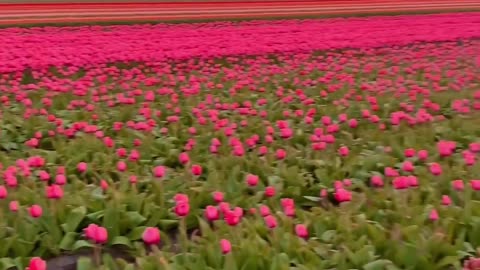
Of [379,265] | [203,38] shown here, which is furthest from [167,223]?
[203,38]

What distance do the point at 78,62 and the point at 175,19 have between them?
28.6ft

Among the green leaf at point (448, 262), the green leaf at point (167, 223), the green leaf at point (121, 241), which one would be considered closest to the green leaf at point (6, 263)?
the green leaf at point (121, 241)

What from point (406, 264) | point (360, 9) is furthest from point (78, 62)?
point (360, 9)

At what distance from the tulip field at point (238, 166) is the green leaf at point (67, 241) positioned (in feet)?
0.04

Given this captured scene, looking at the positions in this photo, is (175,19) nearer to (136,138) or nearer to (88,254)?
(136,138)

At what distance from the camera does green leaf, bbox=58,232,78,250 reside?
3.25 m

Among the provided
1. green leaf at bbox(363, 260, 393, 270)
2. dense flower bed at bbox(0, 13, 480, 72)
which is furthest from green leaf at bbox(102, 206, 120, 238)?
dense flower bed at bbox(0, 13, 480, 72)

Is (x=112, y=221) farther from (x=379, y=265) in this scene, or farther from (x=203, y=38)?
(x=203, y=38)

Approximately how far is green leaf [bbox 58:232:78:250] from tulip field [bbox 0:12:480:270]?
0.04 ft

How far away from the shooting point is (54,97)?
21.2 feet

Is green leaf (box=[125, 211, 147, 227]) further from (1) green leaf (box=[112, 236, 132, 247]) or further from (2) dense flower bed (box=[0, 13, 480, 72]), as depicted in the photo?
(2) dense flower bed (box=[0, 13, 480, 72])

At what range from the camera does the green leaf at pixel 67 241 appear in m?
3.25

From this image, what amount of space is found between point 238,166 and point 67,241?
3.97 ft

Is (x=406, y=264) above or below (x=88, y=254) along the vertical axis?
above
